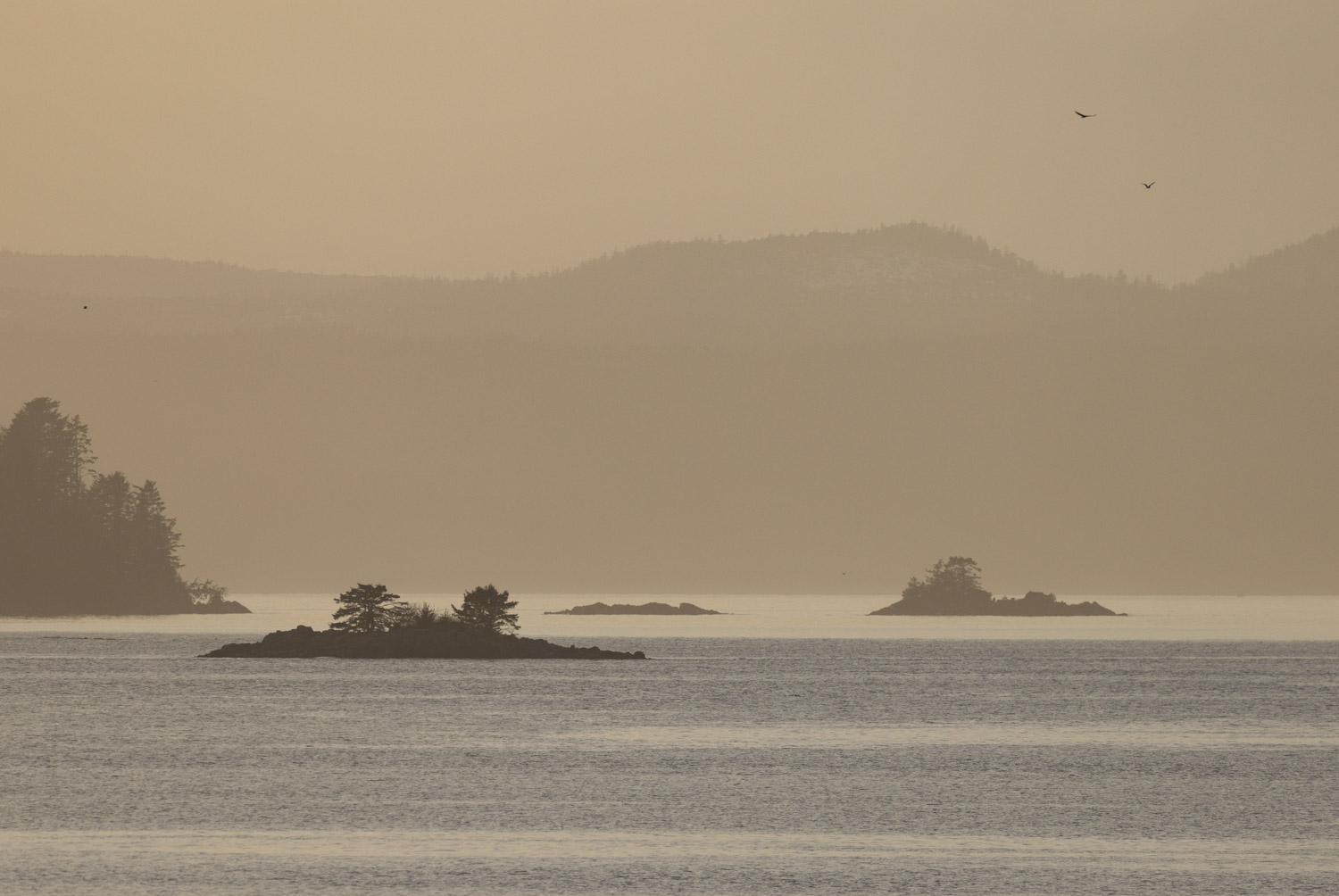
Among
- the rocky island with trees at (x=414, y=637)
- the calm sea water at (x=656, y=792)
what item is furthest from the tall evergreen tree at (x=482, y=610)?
the calm sea water at (x=656, y=792)

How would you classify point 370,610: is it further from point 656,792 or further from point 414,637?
point 656,792

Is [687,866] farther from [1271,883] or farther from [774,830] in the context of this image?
[1271,883]

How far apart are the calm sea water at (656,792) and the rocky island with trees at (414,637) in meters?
41.2

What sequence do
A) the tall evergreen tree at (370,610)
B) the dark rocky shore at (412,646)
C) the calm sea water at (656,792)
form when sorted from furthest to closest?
the tall evergreen tree at (370,610)
the dark rocky shore at (412,646)
the calm sea water at (656,792)

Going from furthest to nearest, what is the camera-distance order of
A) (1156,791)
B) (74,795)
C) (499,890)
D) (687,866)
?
(1156,791) < (74,795) < (687,866) < (499,890)

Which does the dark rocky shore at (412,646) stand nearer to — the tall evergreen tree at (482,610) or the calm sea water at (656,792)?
the tall evergreen tree at (482,610)

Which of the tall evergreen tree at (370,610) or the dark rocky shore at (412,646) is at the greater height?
the tall evergreen tree at (370,610)

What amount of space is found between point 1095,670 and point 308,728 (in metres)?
110

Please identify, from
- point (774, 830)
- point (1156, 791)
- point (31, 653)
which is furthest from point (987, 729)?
point (31, 653)

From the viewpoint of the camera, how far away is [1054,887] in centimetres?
4947

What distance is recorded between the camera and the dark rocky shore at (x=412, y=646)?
18188cm

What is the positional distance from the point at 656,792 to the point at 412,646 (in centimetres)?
11266

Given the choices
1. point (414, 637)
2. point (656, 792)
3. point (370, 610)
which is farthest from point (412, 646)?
point (656, 792)

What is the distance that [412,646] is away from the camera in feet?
597
